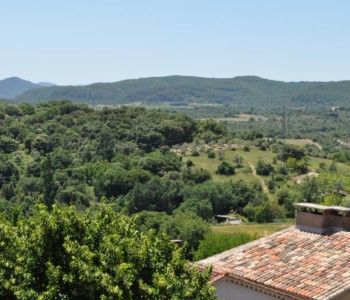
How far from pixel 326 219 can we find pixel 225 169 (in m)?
Answer: 98.0

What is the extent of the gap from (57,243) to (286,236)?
27.1 feet

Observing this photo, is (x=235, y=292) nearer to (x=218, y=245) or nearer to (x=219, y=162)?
(x=218, y=245)

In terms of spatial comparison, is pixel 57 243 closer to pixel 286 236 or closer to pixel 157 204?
pixel 286 236

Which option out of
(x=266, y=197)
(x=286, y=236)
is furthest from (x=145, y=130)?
(x=286, y=236)

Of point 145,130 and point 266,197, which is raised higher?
point 145,130

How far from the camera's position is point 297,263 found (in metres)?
17.5

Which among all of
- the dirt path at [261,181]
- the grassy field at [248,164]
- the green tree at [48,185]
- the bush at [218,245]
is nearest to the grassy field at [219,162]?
the grassy field at [248,164]

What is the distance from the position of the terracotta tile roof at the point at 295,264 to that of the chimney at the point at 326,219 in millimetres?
274

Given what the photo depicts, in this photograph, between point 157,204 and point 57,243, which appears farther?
point 157,204

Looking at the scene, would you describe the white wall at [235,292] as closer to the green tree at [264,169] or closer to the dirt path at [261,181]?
the dirt path at [261,181]

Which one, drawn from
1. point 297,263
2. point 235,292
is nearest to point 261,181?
point 297,263

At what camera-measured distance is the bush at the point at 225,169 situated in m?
117

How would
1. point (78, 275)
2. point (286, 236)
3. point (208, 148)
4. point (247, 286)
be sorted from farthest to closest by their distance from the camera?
1. point (208, 148)
2. point (286, 236)
3. point (247, 286)
4. point (78, 275)

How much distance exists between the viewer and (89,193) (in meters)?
109
